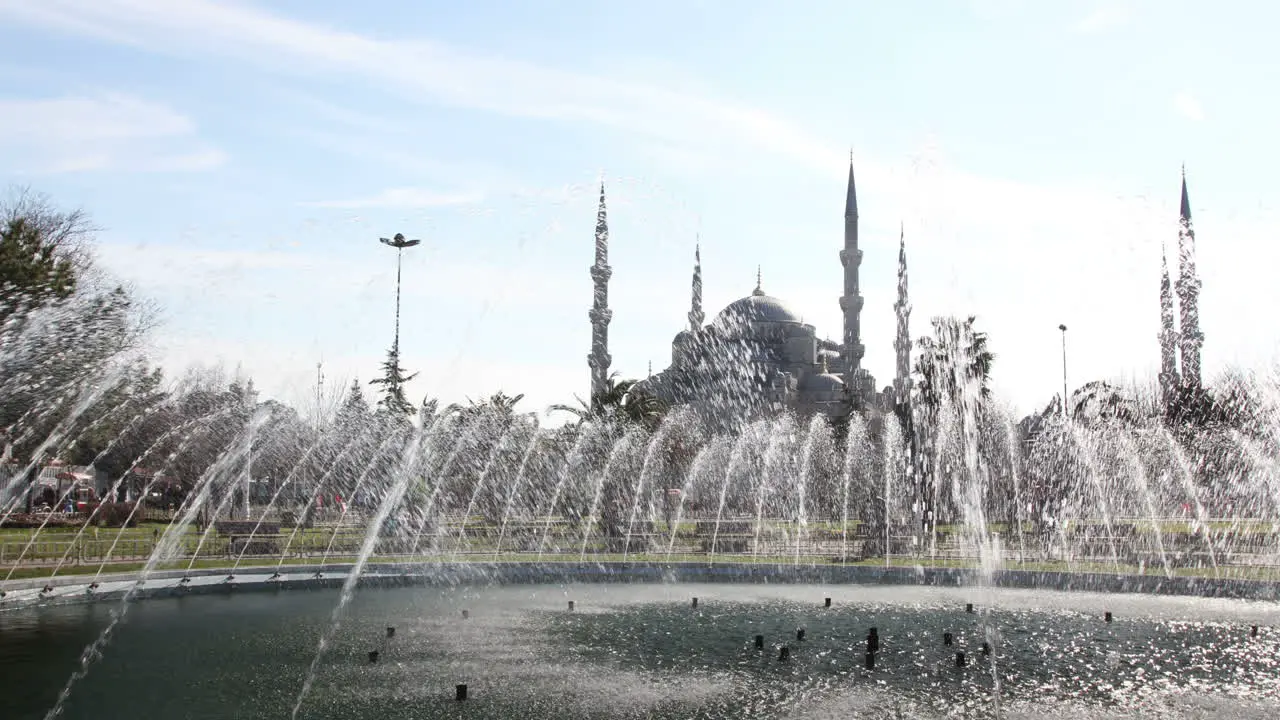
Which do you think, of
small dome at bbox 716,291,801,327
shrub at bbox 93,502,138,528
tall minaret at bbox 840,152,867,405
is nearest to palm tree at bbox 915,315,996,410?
shrub at bbox 93,502,138,528

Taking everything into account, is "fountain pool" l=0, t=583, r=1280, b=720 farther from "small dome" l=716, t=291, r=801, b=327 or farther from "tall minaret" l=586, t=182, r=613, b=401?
"small dome" l=716, t=291, r=801, b=327

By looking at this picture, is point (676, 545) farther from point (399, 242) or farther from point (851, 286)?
point (851, 286)

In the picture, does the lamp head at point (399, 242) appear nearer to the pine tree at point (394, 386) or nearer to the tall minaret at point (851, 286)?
the pine tree at point (394, 386)

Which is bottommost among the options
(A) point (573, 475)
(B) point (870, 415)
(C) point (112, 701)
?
(C) point (112, 701)

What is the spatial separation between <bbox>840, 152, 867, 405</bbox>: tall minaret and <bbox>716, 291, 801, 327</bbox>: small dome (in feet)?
23.3

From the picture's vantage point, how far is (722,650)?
13.4 metres

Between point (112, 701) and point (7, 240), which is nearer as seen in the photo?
point (112, 701)

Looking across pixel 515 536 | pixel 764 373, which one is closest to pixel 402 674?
pixel 515 536

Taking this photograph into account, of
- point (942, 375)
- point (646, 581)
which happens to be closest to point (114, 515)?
point (646, 581)

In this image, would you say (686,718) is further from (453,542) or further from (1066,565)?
(453,542)

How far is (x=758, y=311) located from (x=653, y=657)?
74.8 meters

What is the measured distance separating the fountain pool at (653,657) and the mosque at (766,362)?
170ft

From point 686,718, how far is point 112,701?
18.8 ft

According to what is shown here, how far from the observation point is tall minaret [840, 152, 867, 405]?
250 ft
